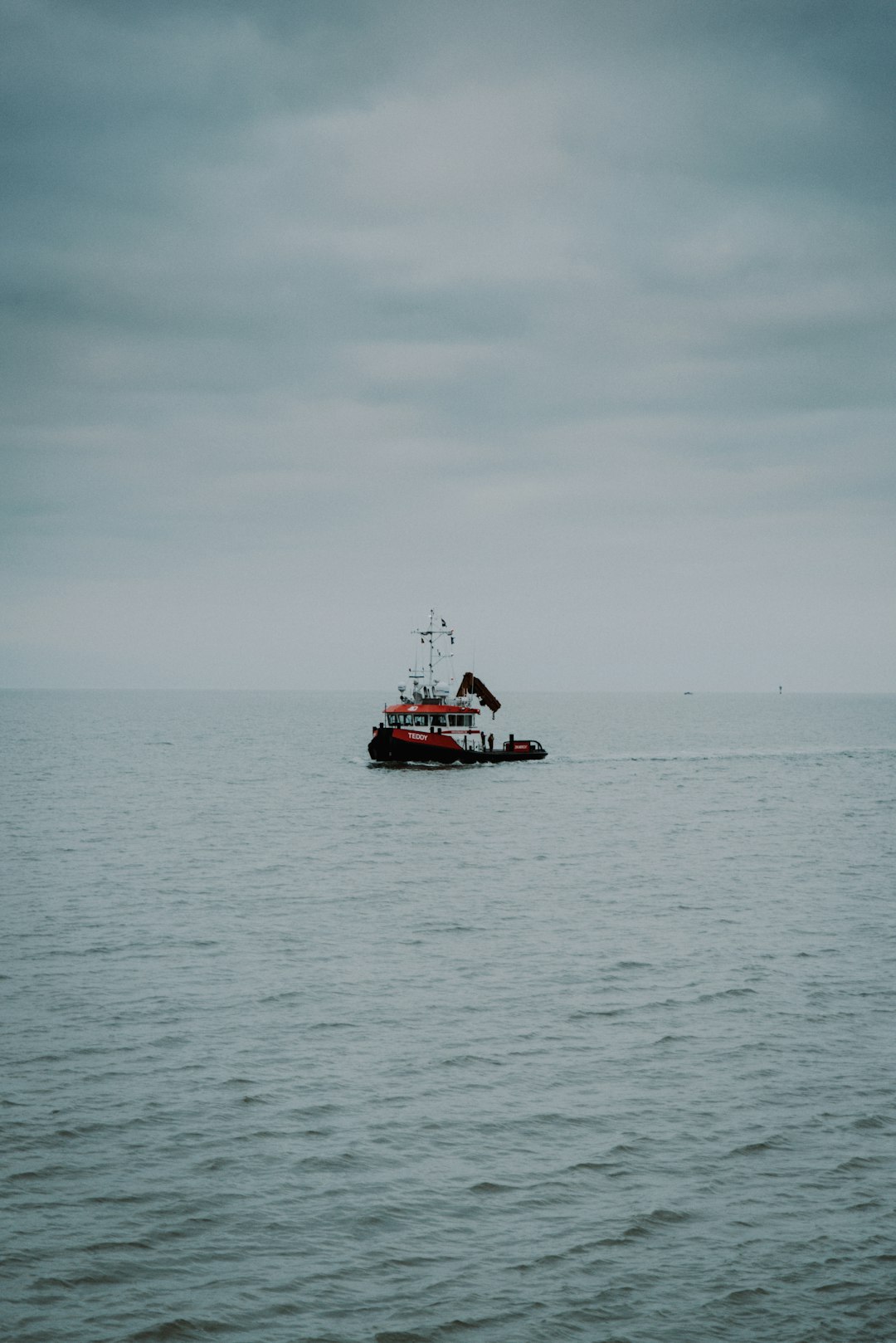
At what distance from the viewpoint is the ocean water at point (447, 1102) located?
12758 mm

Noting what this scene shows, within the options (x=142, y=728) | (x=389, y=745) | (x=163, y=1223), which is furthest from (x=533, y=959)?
(x=142, y=728)

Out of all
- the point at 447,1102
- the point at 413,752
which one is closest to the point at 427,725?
the point at 413,752

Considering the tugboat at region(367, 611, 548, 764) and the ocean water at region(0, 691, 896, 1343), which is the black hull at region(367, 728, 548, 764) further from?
the ocean water at region(0, 691, 896, 1343)

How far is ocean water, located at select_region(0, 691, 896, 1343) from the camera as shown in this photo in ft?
41.9

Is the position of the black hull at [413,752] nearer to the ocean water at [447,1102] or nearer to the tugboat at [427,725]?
the tugboat at [427,725]

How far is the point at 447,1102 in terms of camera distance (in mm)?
18266

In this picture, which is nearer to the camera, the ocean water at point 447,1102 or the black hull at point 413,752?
the ocean water at point 447,1102

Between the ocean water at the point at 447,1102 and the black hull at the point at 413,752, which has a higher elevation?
the black hull at the point at 413,752

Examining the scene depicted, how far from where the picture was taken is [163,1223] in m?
14.2

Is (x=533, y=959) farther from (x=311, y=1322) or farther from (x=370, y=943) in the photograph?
(x=311, y=1322)

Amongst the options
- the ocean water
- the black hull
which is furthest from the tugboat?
the ocean water

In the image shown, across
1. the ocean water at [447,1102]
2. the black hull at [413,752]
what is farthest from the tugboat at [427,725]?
the ocean water at [447,1102]

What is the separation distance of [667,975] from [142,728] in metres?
169

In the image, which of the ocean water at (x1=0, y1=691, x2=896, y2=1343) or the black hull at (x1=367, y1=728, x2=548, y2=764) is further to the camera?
the black hull at (x1=367, y1=728, x2=548, y2=764)
